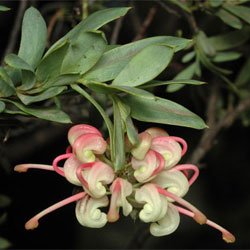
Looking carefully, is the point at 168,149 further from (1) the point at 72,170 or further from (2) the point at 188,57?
(2) the point at 188,57

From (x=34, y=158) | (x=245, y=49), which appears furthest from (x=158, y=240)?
(x=245, y=49)

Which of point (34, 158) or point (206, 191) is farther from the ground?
point (34, 158)

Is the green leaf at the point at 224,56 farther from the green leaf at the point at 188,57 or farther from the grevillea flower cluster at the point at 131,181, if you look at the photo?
the grevillea flower cluster at the point at 131,181

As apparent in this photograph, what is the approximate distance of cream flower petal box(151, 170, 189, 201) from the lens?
0.69 metres

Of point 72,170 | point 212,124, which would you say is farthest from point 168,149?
point 212,124

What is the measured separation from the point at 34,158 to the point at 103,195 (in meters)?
1.02

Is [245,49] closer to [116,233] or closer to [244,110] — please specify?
[244,110]

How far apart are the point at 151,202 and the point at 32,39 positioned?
299mm

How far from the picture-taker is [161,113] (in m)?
0.68

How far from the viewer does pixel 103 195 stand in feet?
2.22

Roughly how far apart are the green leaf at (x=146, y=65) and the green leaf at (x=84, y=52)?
44mm

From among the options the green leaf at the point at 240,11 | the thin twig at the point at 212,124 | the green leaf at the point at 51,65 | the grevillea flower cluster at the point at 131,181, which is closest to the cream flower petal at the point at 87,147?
the grevillea flower cluster at the point at 131,181

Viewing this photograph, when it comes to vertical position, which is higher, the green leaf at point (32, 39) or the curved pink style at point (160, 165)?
the green leaf at point (32, 39)

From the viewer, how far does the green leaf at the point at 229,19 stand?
929mm
